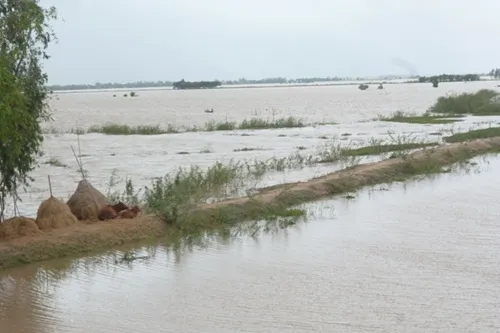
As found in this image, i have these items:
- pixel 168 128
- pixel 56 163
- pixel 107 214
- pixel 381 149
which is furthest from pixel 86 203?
pixel 168 128

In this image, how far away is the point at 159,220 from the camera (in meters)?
11.4

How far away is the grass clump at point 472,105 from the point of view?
149ft

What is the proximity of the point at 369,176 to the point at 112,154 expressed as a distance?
40.7ft

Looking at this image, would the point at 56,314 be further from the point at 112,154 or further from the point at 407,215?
the point at 112,154

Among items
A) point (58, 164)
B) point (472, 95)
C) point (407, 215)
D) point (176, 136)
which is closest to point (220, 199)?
point (407, 215)

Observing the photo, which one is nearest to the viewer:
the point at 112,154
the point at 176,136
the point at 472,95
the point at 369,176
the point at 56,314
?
the point at 56,314

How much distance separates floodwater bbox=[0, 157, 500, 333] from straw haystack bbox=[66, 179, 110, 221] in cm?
139

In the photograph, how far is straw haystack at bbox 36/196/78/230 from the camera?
10.5 metres

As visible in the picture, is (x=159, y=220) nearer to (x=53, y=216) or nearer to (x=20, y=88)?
(x=53, y=216)

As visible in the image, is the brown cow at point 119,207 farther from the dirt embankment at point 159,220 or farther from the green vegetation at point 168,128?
the green vegetation at point 168,128

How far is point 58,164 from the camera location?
23.1 metres

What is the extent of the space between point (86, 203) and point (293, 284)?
14.8 ft

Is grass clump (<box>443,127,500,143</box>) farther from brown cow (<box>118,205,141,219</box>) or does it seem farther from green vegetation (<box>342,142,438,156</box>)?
brown cow (<box>118,205,141,219</box>)

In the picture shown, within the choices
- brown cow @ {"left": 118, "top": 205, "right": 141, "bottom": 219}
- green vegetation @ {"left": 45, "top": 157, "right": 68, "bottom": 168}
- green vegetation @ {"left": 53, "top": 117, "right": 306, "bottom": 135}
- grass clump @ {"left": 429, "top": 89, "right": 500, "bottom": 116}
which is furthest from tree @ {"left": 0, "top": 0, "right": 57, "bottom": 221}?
grass clump @ {"left": 429, "top": 89, "right": 500, "bottom": 116}
